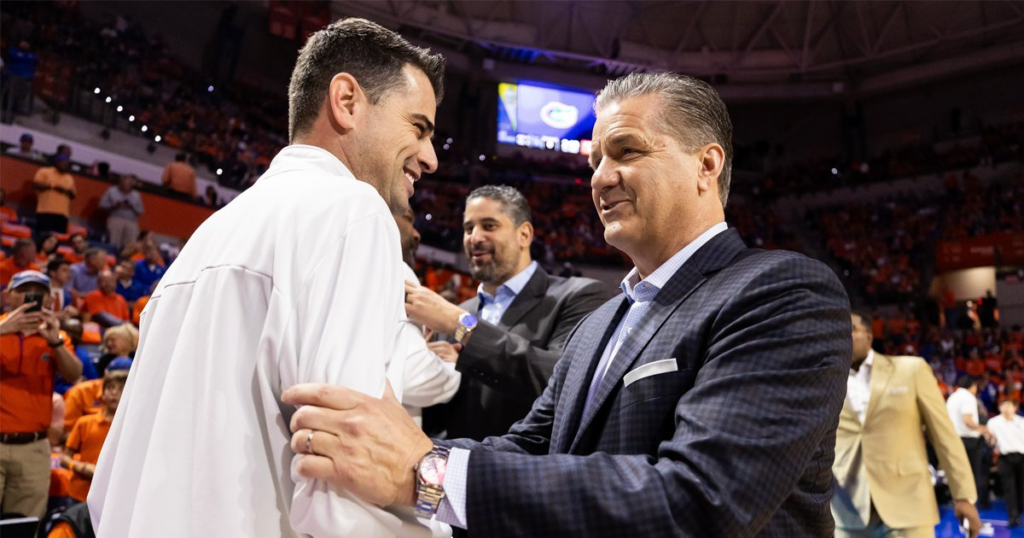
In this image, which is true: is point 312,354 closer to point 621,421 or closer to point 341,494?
point 341,494

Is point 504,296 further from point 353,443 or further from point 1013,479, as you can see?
point 1013,479

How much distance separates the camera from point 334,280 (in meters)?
1.31

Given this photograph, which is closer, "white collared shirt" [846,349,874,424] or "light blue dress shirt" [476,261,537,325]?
"light blue dress shirt" [476,261,537,325]

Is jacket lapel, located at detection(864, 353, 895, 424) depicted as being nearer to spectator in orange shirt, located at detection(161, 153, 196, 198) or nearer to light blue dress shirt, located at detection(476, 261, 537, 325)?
light blue dress shirt, located at detection(476, 261, 537, 325)

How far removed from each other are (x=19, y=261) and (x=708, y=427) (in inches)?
304

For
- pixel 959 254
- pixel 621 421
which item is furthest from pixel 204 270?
pixel 959 254

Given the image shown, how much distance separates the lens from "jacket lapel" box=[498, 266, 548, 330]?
3.55 meters

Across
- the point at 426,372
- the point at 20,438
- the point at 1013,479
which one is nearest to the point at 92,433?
the point at 20,438

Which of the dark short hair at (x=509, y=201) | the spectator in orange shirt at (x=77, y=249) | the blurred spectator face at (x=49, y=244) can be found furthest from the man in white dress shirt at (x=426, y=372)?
the spectator in orange shirt at (x=77, y=249)

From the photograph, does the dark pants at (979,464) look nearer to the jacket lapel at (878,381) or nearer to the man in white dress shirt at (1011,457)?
the man in white dress shirt at (1011,457)

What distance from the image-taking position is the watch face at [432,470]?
1343 millimetres

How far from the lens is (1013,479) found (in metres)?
9.23

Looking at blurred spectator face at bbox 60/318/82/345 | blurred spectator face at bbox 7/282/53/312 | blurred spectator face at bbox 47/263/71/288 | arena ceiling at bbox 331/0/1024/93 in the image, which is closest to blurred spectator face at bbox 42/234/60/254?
blurred spectator face at bbox 47/263/71/288

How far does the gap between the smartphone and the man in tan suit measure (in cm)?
503
